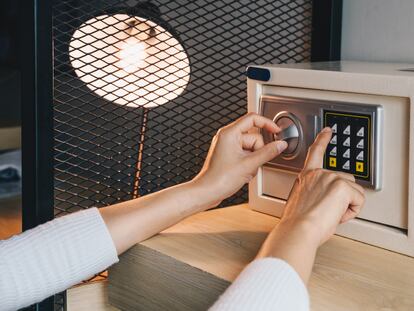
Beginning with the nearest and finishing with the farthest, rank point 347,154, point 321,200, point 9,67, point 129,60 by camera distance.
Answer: point 321,200 < point 347,154 < point 129,60 < point 9,67

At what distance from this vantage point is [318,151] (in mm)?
811

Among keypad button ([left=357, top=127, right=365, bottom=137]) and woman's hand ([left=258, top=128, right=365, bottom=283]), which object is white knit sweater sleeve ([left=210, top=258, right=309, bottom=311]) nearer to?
woman's hand ([left=258, top=128, right=365, bottom=283])

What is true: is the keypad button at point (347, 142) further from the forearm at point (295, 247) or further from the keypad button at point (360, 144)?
the forearm at point (295, 247)

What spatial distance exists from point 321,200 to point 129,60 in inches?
16.4

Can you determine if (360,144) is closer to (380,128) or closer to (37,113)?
(380,128)

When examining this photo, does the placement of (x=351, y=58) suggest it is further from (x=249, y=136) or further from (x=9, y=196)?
(x=9, y=196)

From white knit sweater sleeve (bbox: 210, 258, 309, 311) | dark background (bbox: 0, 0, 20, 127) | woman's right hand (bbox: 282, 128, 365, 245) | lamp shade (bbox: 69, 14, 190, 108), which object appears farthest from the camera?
dark background (bbox: 0, 0, 20, 127)

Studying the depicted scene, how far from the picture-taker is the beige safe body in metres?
0.78

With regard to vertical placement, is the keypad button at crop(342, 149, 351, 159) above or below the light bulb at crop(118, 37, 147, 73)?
below

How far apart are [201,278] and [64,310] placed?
0.28 m

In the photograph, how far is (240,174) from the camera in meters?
0.89

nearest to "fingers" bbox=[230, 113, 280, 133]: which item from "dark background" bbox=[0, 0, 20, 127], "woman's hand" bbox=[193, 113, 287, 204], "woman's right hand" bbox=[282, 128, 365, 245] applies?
"woman's hand" bbox=[193, 113, 287, 204]

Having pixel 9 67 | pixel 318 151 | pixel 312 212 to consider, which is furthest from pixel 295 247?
pixel 9 67

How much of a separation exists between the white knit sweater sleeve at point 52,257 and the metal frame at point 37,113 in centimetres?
7
